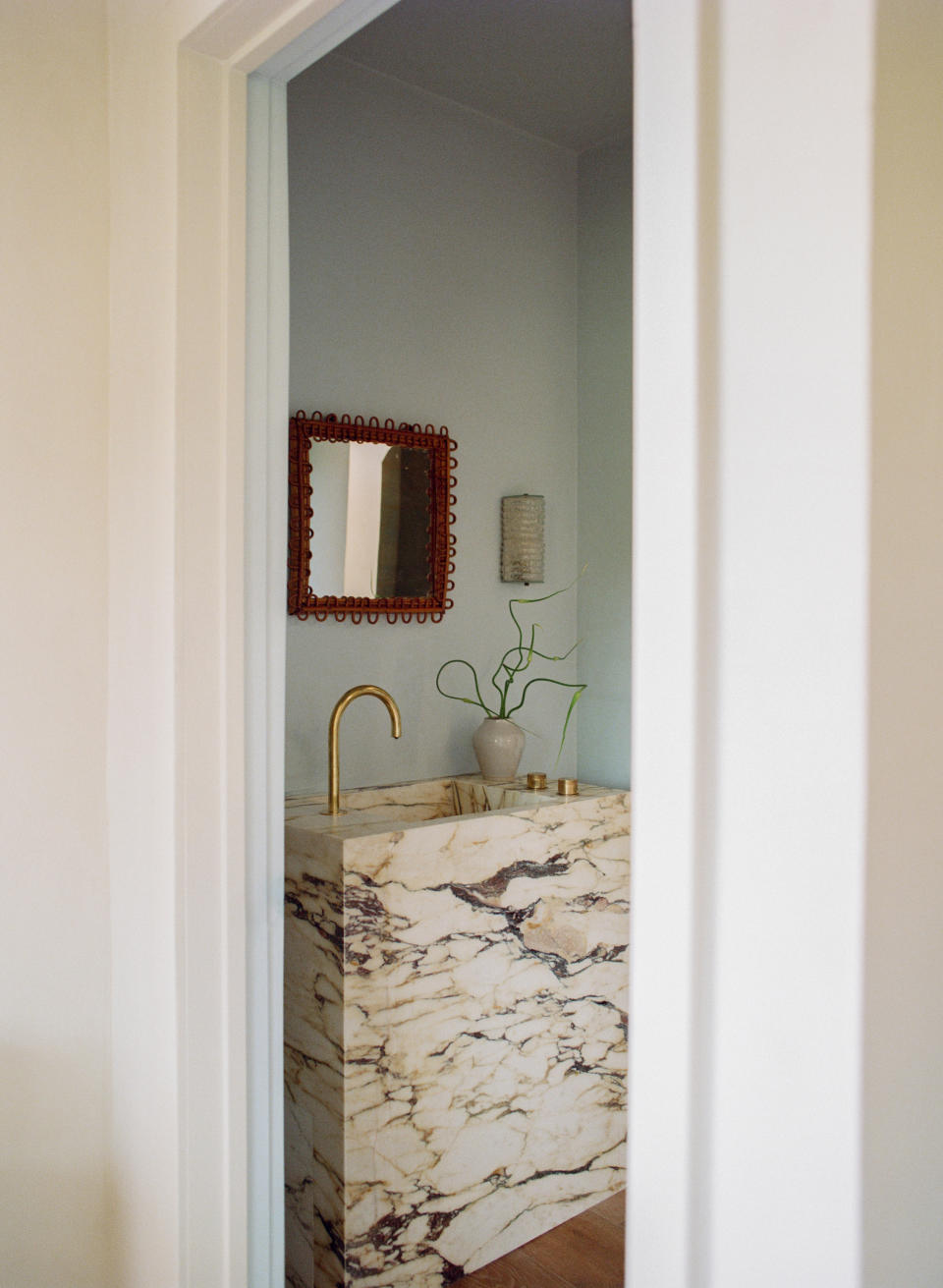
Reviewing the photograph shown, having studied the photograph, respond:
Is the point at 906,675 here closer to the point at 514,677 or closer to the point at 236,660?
the point at 236,660

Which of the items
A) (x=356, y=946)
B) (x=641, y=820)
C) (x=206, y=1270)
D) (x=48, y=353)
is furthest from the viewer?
(x=356, y=946)

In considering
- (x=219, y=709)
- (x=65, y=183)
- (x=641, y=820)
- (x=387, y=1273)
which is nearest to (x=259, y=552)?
(x=219, y=709)

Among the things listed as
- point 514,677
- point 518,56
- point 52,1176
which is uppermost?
point 518,56

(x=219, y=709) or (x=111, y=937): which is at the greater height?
(x=219, y=709)

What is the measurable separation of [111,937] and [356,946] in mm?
485

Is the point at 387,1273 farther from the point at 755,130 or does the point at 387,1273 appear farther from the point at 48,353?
the point at 755,130

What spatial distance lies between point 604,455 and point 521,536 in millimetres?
441

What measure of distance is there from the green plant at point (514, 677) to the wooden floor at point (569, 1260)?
4.36 ft

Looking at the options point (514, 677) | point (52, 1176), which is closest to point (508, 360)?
point (514, 677)

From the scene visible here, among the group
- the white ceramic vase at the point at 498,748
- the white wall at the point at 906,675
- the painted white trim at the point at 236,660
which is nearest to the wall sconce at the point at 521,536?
the white ceramic vase at the point at 498,748

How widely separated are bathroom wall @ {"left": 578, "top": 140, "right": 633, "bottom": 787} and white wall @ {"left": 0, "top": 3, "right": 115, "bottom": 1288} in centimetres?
182

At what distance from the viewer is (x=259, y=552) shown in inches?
65.1

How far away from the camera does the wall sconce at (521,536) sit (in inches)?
123

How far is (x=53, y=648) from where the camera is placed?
1.74 m
